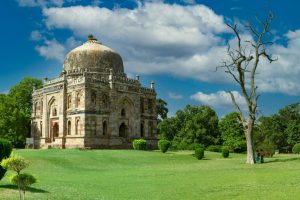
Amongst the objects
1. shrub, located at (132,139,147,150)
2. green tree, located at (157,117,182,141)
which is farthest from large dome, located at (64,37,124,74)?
green tree, located at (157,117,182,141)

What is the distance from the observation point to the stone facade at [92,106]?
147 feet

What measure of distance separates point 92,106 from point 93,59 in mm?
7141

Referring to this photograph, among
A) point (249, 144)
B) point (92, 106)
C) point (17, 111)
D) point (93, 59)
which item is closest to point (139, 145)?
point (92, 106)

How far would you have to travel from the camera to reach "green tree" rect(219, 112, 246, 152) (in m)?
57.3

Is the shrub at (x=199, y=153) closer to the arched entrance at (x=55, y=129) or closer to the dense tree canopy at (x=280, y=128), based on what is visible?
the arched entrance at (x=55, y=129)

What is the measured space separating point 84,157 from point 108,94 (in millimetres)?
14009

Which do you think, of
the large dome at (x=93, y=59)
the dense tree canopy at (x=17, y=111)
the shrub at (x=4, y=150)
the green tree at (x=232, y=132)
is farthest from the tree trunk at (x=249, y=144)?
the dense tree canopy at (x=17, y=111)

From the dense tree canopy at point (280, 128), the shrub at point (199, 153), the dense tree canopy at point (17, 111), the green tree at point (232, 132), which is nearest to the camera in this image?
the shrub at point (199, 153)

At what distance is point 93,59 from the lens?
49.6 metres

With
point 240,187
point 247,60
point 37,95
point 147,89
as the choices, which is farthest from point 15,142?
point 240,187

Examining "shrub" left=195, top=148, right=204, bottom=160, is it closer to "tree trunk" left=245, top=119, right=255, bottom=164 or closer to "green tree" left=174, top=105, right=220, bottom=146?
"tree trunk" left=245, top=119, right=255, bottom=164

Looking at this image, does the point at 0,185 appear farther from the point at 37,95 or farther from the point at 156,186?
the point at 37,95

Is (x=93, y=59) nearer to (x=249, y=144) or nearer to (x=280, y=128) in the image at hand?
(x=249, y=144)

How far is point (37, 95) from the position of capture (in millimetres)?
53375
